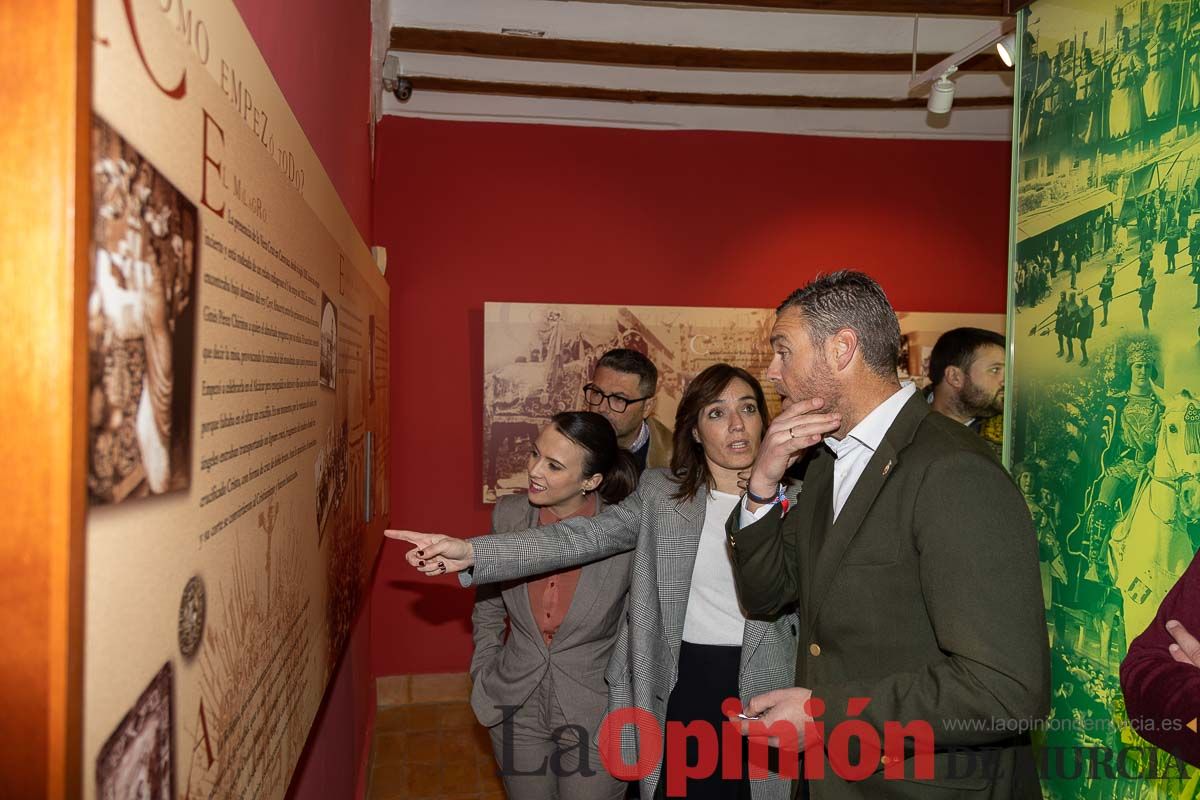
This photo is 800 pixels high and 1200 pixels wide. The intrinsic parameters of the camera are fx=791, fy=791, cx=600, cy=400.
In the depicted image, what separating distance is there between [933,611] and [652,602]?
123cm

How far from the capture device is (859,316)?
185 centimetres

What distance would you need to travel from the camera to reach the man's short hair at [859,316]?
72.7 inches

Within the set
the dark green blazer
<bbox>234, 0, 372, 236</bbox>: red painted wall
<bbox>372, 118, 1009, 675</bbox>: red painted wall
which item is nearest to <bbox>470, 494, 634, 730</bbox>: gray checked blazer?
the dark green blazer

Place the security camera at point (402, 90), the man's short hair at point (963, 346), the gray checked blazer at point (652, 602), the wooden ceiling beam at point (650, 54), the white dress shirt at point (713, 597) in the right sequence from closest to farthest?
the gray checked blazer at point (652, 602) < the white dress shirt at point (713, 597) < the man's short hair at point (963, 346) < the wooden ceiling beam at point (650, 54) < the security camera at point (402, 90)

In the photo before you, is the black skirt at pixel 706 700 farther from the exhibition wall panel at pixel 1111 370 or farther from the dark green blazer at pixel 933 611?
the exhibition wall panel at pixel 1111 370

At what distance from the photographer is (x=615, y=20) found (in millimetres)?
4367

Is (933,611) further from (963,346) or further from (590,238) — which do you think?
(590,238)

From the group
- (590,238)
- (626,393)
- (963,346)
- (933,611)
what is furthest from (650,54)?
(933,611)

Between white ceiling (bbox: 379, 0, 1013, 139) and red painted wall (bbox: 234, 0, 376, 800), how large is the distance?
2.93ft

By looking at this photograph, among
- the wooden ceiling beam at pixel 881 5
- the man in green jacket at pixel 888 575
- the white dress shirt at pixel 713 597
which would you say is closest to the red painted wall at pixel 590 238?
the wooden ceiling beam at pixel 881 5

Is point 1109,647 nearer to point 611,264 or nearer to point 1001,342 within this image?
point 1001,342

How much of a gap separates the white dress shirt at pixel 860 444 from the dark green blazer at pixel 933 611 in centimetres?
4

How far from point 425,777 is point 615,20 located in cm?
443

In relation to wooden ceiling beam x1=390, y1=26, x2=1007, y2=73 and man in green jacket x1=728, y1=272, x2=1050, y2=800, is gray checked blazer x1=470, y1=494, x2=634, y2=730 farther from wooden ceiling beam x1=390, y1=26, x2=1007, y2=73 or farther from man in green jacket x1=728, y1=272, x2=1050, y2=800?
wooden ceiling beam x1=390, y1=26, x2=1007, y2=73
